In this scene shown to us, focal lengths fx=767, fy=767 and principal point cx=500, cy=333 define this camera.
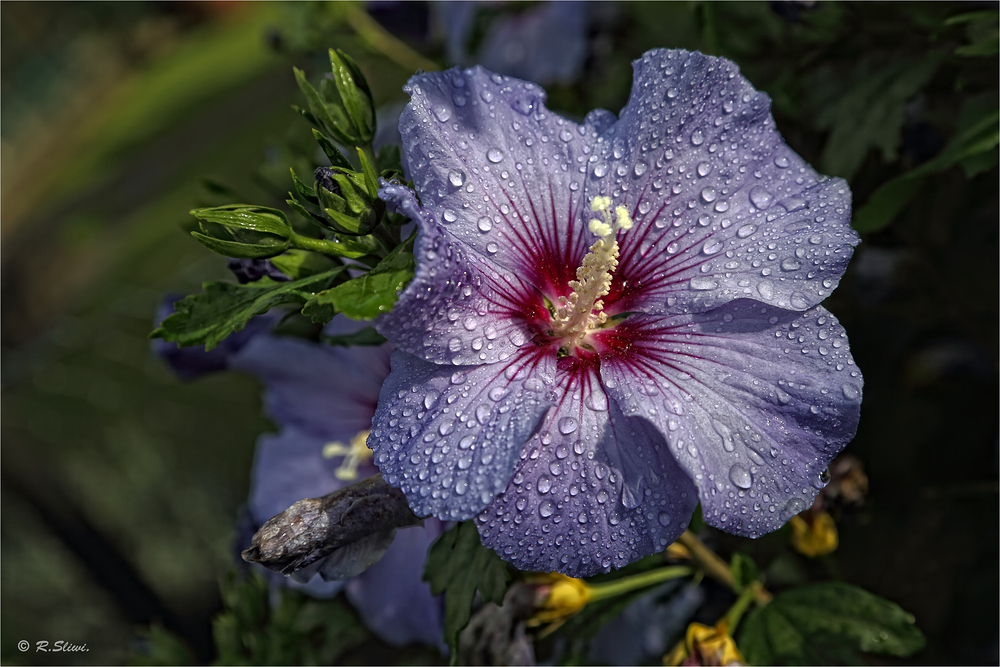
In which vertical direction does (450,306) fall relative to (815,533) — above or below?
above

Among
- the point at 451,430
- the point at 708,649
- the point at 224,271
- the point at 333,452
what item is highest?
the point at 451,430

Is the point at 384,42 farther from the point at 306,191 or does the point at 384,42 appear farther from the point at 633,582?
the point at 633,582

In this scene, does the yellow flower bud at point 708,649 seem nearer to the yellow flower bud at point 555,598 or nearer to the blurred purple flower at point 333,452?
the yellow flower bud at point 555,598

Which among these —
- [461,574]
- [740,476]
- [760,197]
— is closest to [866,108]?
[760,197]

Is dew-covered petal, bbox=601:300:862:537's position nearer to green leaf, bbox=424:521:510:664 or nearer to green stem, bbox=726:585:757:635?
green leaf, bbox=424:521:510:664

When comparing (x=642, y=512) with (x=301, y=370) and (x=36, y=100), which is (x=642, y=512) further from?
(x=36, y=100)

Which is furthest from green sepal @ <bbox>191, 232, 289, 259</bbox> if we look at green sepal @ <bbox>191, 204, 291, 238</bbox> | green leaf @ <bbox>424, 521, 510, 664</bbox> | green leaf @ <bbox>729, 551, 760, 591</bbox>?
green leaf @ <bbox>729, 551, 760, 591</bbox>

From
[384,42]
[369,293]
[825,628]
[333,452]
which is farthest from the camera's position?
[384,42]
